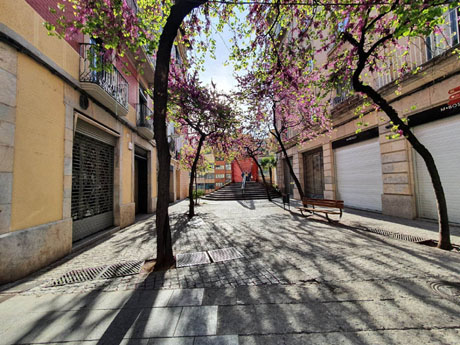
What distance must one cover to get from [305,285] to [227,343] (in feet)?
5.02

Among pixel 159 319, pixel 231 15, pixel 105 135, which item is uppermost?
pixel 231 15

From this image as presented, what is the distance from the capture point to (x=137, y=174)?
37.1ft

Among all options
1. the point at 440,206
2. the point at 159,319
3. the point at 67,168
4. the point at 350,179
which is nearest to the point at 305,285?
the point at 159,319

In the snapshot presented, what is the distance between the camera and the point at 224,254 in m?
4.36

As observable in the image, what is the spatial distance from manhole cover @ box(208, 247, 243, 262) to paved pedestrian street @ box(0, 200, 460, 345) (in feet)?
0.50

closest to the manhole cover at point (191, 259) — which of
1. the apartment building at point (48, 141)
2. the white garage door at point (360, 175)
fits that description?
the apartment building at point (48, 141)

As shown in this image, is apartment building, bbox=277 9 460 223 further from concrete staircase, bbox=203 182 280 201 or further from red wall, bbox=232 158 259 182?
red wall, bbox=232 158 259 182

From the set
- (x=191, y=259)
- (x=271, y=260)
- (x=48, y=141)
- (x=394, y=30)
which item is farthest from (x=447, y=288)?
(x=48, y=141)

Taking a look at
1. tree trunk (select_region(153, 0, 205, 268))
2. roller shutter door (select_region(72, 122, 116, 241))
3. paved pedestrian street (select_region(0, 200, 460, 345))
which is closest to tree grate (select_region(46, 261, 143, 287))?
paved pedestrian street (select_region(0, 200, 460, 345))

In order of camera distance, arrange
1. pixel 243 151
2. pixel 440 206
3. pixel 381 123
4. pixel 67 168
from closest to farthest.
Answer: pixel 440 206 < pixel 67 168 < pixel 381 123 < pixel 243 151

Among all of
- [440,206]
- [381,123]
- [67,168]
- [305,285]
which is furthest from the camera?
[381,123]

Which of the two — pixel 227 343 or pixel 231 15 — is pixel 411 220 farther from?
pixel 231 15

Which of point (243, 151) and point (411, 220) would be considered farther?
point (243, 151)

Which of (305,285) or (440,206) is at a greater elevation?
(440,206)
